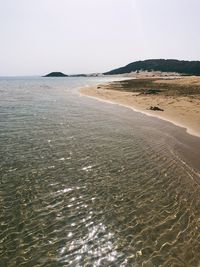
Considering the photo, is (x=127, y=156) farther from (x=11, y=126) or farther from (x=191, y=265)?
(x=11, y=126)

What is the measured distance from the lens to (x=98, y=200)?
12016 millimetres

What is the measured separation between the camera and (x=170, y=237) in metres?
9.83

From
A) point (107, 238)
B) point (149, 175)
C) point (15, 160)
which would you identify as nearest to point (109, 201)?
point (107, 238)

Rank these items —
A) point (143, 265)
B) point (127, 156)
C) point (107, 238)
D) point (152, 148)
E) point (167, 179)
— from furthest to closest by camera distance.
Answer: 1. point (152, 148)
2. point (127, 156)
3. point (167, 179)
4. point (107, 238)
5. point (143, 265)

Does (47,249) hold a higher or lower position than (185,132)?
higher

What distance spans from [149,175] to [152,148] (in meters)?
4.96

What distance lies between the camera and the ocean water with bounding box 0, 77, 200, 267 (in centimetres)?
889

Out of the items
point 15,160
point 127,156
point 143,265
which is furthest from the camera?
point 127,156

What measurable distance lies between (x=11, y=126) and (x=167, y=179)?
47.3 feet

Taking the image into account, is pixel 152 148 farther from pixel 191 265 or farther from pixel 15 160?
pixel 191 265

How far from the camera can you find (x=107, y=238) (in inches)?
375

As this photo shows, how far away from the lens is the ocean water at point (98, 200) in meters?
8.89

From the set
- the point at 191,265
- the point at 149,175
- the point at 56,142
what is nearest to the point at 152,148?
the point at 149,175

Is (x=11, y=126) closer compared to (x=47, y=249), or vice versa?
(x=47, y=249)
